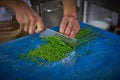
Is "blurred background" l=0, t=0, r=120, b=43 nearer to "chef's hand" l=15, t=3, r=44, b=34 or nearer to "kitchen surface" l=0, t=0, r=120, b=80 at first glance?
"kitchen surface" l=0, t=0, r=120, b=80

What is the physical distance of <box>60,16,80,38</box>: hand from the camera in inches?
46.2

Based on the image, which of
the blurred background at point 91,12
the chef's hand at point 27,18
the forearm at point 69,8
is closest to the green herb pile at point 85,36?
the forearm at point 69,8

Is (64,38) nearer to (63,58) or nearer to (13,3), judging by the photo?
(63,58)

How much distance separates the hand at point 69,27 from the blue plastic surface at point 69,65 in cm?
9

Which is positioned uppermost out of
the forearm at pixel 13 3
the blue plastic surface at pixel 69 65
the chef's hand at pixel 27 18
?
the forearm at pixel 13 3

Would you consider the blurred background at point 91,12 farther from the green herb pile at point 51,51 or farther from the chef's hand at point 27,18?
the chef's hand at point 27,18

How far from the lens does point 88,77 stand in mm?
993

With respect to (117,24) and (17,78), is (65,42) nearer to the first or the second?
(17,78)

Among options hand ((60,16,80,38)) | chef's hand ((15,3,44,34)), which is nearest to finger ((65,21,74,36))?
hand ((60,16,80,38))

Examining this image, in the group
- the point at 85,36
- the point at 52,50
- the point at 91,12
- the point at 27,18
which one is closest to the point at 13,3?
the point at 27,18

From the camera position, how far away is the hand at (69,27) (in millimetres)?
1173

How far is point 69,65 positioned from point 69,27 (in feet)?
0.70

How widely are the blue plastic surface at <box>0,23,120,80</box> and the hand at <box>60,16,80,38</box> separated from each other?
0.09 m

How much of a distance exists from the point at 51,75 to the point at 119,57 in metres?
0.35
